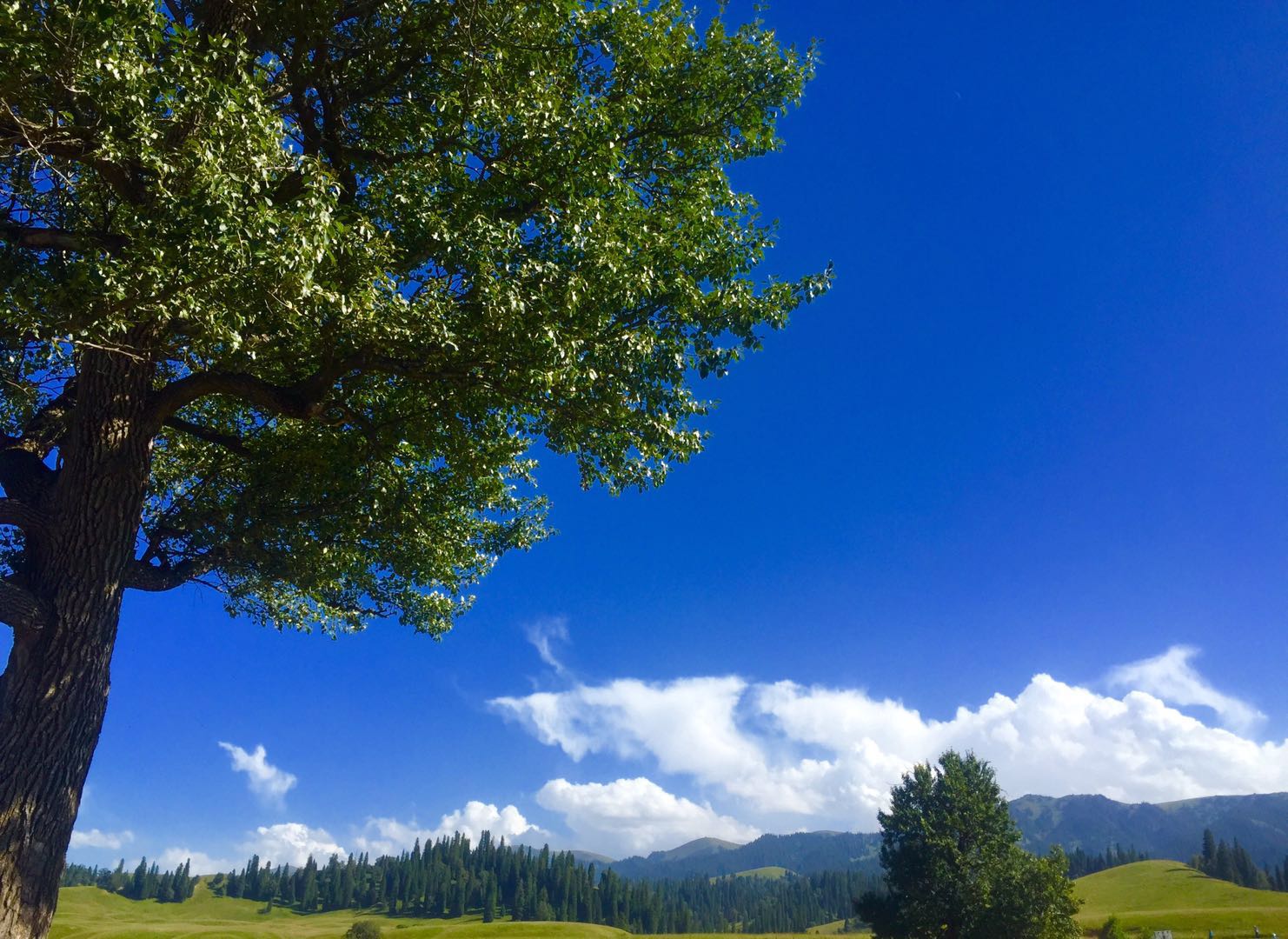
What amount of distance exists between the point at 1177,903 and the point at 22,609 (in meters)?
191

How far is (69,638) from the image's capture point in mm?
10117

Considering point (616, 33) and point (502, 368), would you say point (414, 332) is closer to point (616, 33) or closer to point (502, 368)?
point (502, 368)

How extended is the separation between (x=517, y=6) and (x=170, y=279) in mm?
6390

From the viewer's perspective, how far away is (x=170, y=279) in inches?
345

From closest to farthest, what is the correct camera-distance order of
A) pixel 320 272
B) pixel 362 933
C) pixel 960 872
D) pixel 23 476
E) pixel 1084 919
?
pixel 320 272
pixel 23 476
pixel 960 872
pixel 362 933
pixel 1084 919

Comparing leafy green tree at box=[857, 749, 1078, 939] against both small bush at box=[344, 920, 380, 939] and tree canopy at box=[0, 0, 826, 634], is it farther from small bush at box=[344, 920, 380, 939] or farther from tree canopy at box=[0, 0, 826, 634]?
small bush at box=[344, 920, 380, 939]

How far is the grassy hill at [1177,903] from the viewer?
323ft

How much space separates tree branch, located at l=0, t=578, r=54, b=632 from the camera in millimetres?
9383

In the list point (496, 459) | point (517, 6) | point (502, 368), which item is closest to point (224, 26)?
point (517, 6)

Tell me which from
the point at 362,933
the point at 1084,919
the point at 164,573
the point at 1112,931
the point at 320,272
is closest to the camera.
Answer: the point at 320,272

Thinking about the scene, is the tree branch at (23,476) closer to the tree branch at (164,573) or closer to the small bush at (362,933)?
the tree branch at (164,573)

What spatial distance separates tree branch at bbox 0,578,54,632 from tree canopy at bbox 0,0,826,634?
1.33 metres

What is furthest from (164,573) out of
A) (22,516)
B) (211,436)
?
(22,516)

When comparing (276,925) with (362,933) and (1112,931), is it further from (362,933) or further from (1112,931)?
(1112,931)
